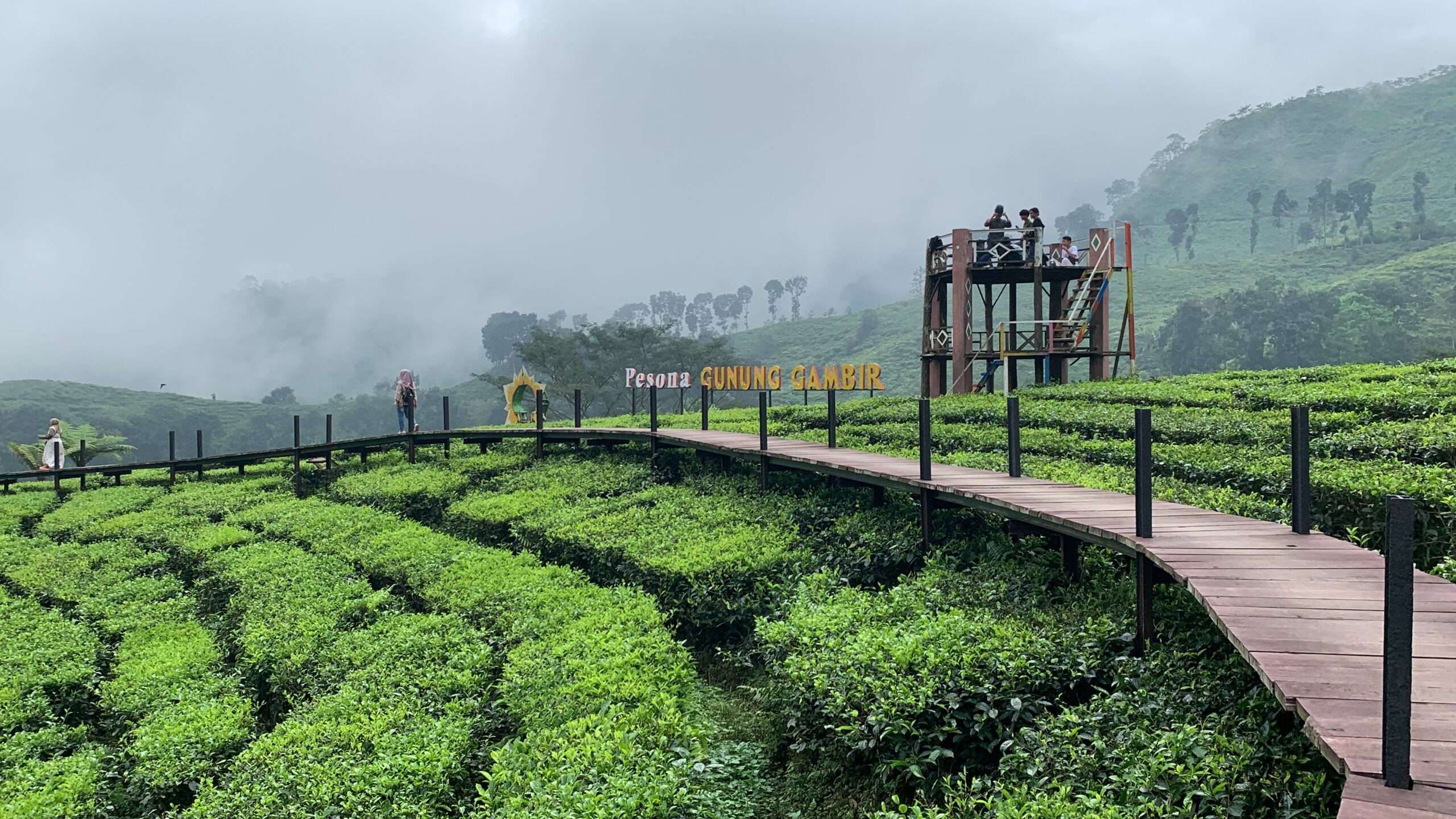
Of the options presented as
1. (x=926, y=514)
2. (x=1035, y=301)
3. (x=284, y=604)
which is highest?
(x=1035, y=301)

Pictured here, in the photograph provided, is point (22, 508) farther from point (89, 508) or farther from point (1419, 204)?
point (1419, 204)

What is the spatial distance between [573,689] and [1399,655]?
607cm

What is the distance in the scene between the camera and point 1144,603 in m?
6.22

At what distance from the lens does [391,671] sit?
29.8 feet

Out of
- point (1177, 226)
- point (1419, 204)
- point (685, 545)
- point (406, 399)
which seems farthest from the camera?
point (1177, 226)

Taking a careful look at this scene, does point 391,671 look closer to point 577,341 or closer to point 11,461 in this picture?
point 577,341

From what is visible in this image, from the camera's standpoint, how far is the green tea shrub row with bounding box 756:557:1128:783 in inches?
237

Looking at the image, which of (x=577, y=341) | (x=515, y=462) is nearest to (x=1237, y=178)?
(x=577, y=341)

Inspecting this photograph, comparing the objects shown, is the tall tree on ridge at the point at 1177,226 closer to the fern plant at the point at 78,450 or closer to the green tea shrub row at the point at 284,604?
the fern plant at the point at 78,450

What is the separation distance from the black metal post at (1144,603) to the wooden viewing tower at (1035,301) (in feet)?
50.3

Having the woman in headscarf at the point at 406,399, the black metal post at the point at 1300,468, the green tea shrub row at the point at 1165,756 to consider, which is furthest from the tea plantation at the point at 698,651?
the woman in headscarf at the point at 406,399

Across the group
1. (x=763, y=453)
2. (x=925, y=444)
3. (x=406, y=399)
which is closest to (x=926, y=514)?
(x=925, y=444)

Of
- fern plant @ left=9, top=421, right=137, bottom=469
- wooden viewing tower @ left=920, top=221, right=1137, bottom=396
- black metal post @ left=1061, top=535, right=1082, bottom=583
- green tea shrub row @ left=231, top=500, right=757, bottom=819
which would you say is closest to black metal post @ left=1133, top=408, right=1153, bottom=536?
black metal post @ left=1061, top=535, right=1082, bottom=583

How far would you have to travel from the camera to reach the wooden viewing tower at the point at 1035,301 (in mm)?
22078
